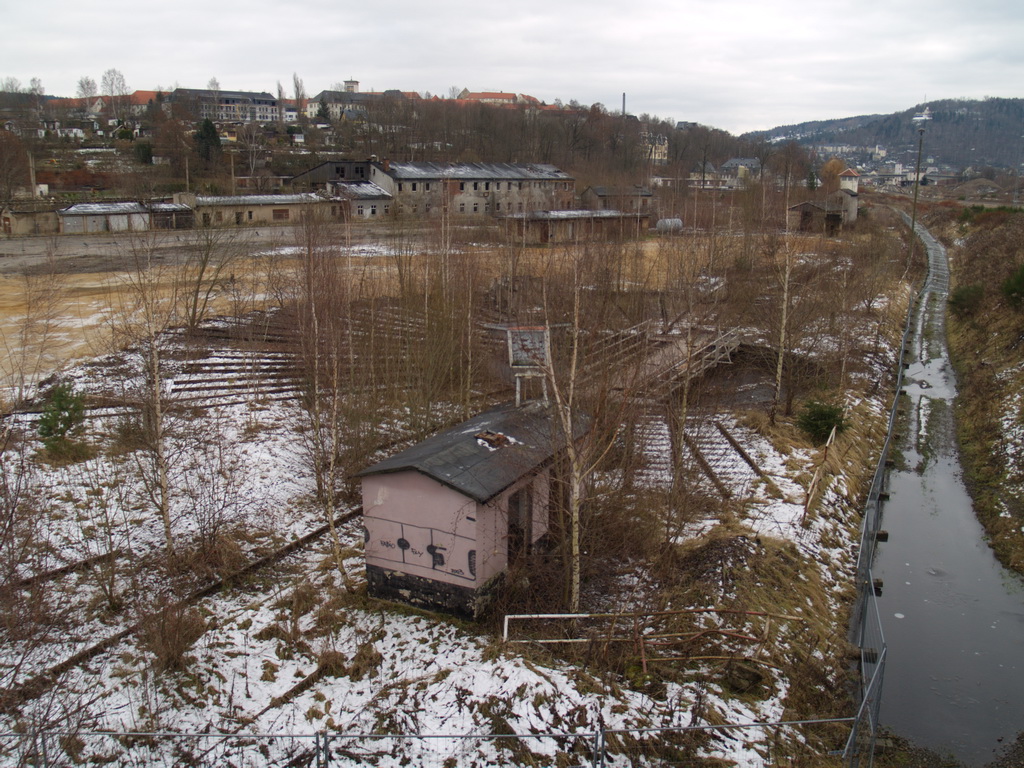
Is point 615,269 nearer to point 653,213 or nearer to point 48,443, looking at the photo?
point 48,443

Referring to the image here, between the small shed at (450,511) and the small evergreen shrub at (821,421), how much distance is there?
10.1m

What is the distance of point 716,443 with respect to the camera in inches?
705

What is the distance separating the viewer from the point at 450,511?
959 cm

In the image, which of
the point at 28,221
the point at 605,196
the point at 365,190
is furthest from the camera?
the point at 605,196

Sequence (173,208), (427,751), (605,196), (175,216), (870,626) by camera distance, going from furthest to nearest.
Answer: (605,196)
(173,208)
(175,216)
(870,626)
(427,751)

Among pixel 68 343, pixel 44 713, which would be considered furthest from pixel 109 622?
pixel 68 343

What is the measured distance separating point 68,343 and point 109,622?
16.0m

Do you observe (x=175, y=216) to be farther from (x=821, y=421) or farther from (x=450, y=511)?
(x=450, y=511)

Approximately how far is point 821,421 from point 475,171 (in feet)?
166

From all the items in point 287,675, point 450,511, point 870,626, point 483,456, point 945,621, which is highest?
point 483,456

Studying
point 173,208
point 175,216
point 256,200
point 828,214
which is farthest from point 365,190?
point 828,214

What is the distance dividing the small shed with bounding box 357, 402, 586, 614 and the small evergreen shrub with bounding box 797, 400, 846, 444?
1015 centimetres

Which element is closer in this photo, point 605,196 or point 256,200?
point 256,200

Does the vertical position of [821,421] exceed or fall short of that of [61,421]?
it falls short
